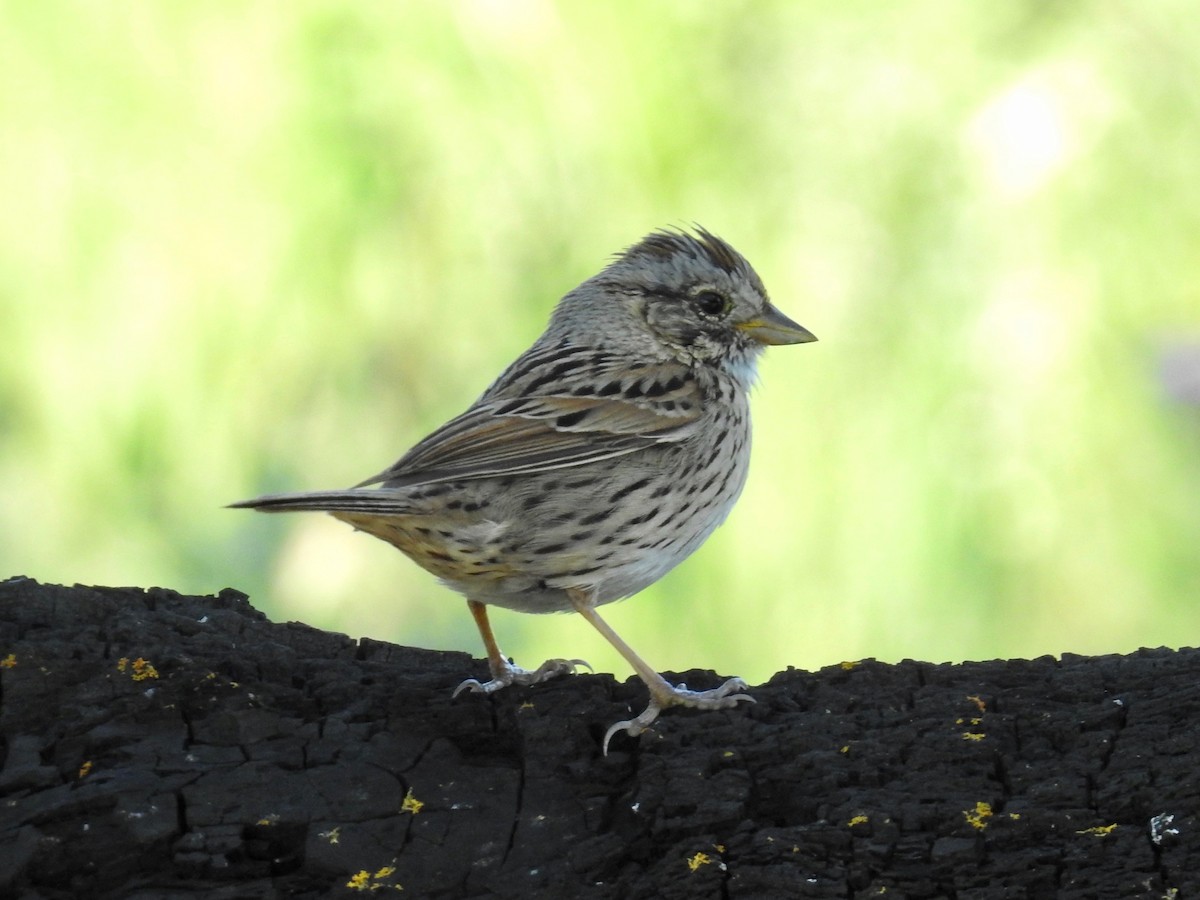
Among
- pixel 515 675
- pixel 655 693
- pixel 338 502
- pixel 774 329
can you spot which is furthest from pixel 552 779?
pixel 774 329

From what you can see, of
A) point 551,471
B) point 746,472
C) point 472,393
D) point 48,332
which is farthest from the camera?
point 472,393

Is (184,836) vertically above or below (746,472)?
below

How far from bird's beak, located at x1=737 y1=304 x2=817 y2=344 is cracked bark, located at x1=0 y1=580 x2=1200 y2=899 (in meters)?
1.35

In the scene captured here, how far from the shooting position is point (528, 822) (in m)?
2.45

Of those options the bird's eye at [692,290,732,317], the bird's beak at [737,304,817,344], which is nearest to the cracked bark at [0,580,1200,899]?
the bird's beak at [737,304,817,344]

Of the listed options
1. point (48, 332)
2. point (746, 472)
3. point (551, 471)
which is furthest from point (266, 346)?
point (746, 472)

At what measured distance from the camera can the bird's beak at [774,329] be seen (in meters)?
4.00

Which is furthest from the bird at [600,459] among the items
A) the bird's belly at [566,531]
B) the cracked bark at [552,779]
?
the cracked bark at [552,779]

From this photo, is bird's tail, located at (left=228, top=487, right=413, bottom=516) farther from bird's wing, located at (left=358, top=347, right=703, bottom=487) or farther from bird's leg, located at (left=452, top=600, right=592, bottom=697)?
bird's leg, located at (left=452, top=600, right=592, bottom=697)

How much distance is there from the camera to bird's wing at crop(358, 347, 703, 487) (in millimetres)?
3504

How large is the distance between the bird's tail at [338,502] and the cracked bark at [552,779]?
346 mm

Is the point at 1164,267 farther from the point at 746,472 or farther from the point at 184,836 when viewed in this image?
the point at 184,836

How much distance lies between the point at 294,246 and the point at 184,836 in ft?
6.98

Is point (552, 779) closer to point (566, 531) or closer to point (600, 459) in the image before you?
point (566, 531)
